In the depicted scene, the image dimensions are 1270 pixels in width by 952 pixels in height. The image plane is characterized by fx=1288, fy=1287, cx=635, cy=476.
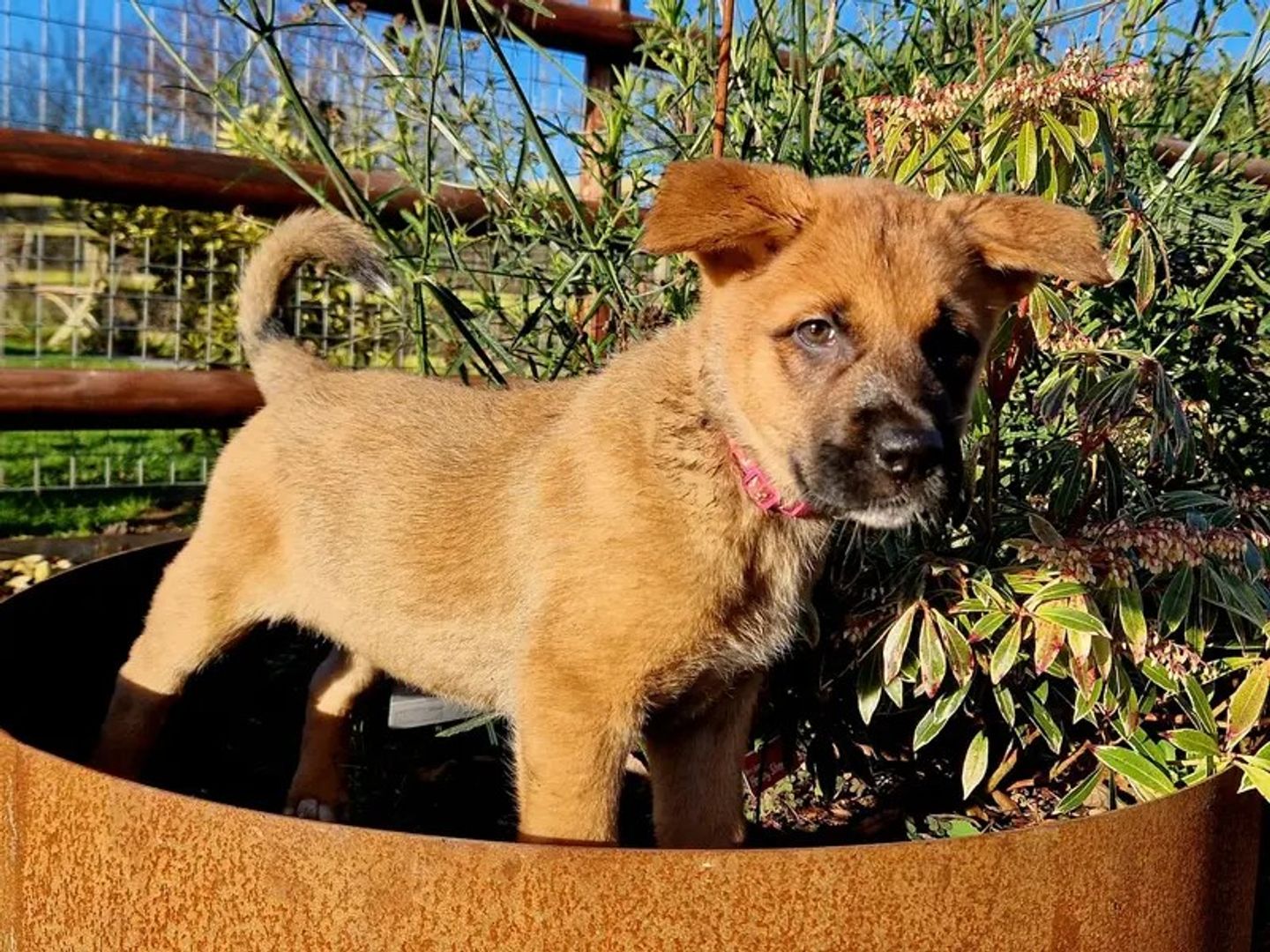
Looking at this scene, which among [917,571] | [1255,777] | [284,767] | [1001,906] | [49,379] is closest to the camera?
[1001,906]

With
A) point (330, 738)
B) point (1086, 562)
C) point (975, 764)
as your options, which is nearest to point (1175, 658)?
point (1086, 562)

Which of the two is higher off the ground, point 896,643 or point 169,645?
point 896,643

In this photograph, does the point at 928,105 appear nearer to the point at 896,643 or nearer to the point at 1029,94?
the point at 1029,94

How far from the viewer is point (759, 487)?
90.9 inches

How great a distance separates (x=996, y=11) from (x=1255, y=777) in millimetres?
1737

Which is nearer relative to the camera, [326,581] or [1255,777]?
[1255,777]

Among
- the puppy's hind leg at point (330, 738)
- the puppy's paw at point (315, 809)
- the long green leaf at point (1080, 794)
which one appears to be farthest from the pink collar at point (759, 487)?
the puppy's paw at point (315, 809)

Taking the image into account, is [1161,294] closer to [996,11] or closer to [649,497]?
[996,11]

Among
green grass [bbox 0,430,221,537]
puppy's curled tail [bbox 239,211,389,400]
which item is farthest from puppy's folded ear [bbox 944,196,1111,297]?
green grass [bbox 0,430,221,537]

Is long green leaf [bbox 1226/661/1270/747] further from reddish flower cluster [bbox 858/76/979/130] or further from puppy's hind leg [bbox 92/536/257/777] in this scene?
puppy's hind leg [bbox 92/536/257/777]

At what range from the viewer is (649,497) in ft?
7.54

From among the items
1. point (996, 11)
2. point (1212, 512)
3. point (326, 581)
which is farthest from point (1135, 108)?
point (326, 581)

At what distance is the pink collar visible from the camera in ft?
7.55

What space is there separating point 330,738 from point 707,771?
121 centimetres
